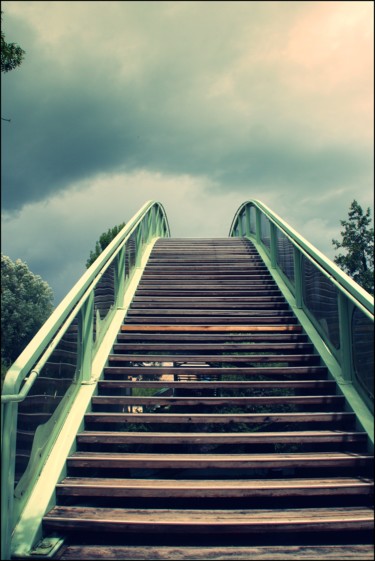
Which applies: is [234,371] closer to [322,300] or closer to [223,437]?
[223,437]

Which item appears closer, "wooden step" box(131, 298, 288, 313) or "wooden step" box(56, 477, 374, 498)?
"wooden step" box(56, 477, 374, 498)

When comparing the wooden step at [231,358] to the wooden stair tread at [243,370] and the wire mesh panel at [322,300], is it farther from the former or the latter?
the wire mesh panel at [322,300]

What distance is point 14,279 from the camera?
3259 cm

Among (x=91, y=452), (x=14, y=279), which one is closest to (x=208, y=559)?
(x=91, y=452)

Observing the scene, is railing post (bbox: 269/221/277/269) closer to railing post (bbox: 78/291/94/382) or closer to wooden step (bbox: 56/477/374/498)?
railing post (bbox: 78/291/94/382)

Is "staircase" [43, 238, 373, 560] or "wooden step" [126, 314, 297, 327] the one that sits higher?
"wooden step" [126, 314, 297, 327]

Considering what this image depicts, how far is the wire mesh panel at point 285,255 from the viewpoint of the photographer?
5742 millimetres

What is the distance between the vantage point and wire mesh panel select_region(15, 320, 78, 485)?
8.29 ft

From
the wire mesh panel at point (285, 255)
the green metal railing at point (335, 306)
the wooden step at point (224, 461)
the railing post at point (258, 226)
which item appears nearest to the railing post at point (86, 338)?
the wooden step at point (224, 461)

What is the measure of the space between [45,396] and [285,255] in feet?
13.4

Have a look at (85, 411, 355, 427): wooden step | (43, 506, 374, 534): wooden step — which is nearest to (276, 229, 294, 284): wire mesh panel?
(85, 411, 355, 427): wooden step

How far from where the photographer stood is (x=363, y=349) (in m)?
3.38

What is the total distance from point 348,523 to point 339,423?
3.14 feet

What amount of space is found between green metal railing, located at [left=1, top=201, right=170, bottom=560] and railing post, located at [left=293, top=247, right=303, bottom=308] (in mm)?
2158
